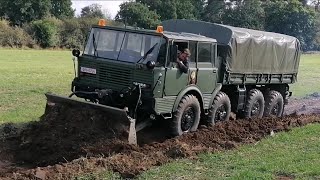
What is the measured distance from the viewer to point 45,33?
56281 millimetres

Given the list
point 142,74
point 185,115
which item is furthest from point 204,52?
point 142,74

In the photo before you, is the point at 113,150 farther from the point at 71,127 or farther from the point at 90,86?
the point at 90,86

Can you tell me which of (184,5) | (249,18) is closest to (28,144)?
(249,18)

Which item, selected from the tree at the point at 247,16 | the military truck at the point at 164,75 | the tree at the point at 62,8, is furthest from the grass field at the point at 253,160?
the tree at the point at 62,8

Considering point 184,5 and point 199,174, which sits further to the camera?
point 184,5

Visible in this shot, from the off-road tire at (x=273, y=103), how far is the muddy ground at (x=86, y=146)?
4630 mm

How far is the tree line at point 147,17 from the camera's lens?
187 feet

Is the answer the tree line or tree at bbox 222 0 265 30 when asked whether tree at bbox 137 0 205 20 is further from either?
tree at bbox 222 0 265 30

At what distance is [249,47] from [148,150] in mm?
6043

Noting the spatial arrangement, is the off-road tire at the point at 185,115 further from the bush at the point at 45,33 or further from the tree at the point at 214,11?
the tree at the point at 214,11

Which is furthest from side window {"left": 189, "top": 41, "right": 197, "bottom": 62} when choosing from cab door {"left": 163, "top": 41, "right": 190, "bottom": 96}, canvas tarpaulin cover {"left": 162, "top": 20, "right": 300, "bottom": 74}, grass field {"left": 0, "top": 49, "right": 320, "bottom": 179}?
grass field {"left": 0, "top": 49, "right": 320, "bottom": 179}

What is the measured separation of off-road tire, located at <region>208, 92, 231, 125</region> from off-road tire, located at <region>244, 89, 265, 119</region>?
3.95ft

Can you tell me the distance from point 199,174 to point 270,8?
220 ft

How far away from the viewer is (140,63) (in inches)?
437
